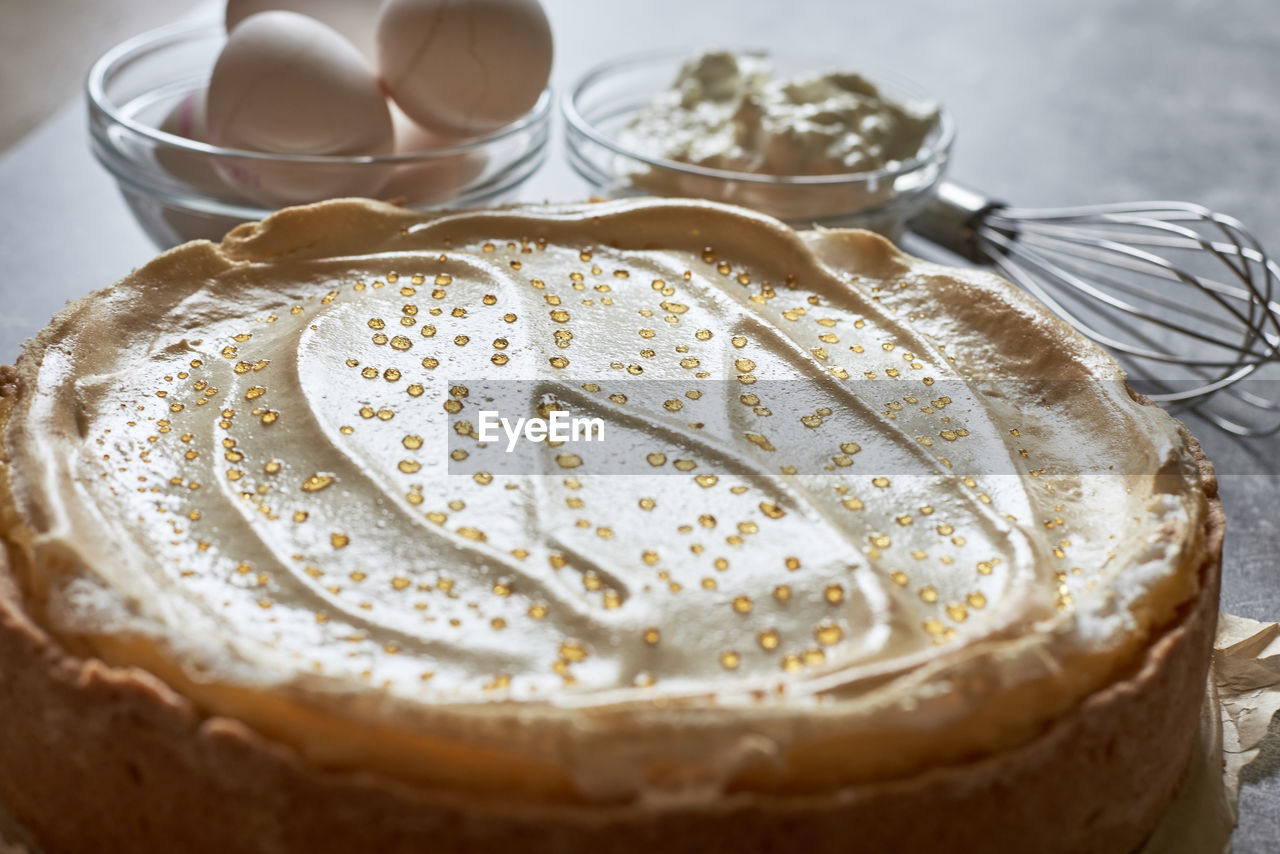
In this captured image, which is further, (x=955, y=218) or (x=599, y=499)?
(x=955, y=218)

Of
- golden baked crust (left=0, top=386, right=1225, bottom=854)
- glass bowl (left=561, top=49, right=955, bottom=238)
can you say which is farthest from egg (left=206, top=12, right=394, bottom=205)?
golden baked crust (left=0, top=386, right=1225, bottom=854)

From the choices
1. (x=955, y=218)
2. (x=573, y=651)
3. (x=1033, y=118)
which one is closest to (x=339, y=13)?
(x=955, y=218)

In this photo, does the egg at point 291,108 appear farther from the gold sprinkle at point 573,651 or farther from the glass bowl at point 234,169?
the gold sprinkle at point 573,651

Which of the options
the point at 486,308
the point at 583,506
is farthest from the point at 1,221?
the point at 583,506

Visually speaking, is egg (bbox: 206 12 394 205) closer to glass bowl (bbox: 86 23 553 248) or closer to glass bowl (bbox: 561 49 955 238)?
glass bowl (bbox: 86 23 553 248)

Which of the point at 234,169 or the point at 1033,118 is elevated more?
the point at 234,169

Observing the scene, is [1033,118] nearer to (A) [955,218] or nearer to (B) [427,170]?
(A) [955,218]

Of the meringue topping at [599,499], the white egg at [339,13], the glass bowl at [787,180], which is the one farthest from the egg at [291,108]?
the glass bowl at [787,180]
